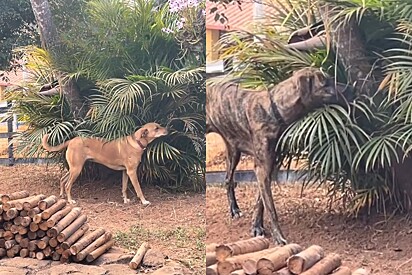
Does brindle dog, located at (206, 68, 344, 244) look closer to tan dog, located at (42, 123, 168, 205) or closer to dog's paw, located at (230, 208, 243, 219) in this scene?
dog's paw, located at (230, 208, 243, 219)

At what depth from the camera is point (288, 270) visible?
8.45 feet

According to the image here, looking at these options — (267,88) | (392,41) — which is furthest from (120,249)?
(392,41)

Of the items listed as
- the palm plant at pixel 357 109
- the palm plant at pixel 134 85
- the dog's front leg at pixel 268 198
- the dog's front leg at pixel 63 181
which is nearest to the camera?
the palm plant at pixel 357 109

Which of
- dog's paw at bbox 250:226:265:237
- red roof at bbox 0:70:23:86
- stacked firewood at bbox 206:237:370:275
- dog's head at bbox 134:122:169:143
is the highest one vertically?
red roof at bbox 0:70:23:86

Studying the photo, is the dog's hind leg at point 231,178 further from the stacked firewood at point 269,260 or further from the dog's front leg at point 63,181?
the dog's front leg at point 63,181

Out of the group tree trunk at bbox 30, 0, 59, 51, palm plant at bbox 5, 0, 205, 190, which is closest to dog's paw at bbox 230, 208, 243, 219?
palm plant at bbox 5, 0, 205, 190

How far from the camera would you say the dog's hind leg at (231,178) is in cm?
267

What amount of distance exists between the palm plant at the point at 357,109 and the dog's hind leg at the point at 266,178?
9cm

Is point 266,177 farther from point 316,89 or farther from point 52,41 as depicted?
point 52,41

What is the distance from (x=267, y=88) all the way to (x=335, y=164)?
44 cm

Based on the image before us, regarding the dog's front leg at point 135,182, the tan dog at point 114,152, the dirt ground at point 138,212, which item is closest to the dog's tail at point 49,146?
the tan dog at point 114,152

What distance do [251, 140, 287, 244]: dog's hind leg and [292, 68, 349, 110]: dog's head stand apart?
0.27 meters

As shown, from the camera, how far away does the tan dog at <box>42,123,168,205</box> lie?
11.0 ft

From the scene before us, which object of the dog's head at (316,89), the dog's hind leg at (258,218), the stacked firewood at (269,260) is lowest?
the stacked firewood at (269,260)
